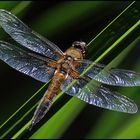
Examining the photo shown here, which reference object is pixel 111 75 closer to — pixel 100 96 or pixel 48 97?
pixel 100 96

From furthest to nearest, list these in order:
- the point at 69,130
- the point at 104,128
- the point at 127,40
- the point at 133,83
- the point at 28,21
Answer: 1. the point at 69,130
2. the point at 28,21
3. the point at 104,128
4. the point at 133,83
5. the point at 127,40

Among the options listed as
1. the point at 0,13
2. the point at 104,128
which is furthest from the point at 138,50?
the point at 0,13

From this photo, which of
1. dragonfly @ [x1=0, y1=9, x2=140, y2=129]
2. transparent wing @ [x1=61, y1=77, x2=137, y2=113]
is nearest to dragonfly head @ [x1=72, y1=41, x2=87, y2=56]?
dragonfly @ [x1=0, y1=9, x2=140, y2=129]

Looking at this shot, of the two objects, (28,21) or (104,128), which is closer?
(104,128)

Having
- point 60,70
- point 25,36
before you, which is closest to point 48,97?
point 60,70

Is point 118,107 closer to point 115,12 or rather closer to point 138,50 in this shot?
point 138,50

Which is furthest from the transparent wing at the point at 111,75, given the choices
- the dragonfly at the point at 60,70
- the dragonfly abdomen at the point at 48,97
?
the dragonfly abdomen at the point at 48,97

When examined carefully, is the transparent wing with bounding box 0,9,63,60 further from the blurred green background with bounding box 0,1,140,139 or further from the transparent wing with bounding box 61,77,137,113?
the transparent wing with bounding box 61,77,137,113

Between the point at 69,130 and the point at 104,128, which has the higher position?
the point at 104,128

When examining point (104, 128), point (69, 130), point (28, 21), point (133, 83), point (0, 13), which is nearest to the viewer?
point (133, 83)
